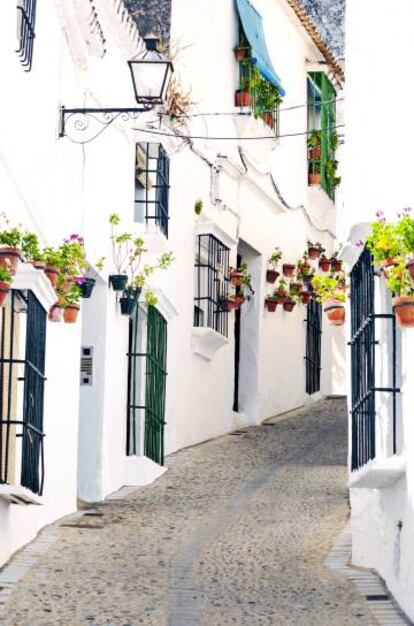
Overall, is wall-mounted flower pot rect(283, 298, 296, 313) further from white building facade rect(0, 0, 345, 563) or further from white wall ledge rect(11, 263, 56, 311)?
white wall ledge rect(11, 263, 56, 311)

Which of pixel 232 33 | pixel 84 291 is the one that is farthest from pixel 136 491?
pixel 232 33

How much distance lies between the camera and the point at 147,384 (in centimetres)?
1572

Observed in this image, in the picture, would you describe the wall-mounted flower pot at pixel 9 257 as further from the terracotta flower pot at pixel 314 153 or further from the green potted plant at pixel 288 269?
the terracotta flower pot at pixel 314 153

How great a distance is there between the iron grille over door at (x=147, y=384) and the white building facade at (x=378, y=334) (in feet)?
14.5

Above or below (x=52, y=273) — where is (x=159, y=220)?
above

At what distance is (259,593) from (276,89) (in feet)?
41.5

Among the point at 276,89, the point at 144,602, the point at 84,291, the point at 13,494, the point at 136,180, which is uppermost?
the point at 276,89

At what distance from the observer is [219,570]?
1017 cm

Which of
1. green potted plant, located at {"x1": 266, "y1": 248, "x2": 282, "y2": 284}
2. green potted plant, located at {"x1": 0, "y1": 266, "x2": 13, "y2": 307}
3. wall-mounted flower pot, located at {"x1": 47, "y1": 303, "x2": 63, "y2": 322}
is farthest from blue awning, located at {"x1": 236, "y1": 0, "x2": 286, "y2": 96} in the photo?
green potted plant, located at {"x1": 0, "y1": 266, "x2": 13, "y2": 307}

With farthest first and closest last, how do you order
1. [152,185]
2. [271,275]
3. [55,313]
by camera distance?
[271,275] < [152,185] < [55,313]

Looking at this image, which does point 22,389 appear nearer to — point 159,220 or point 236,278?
point 159,220

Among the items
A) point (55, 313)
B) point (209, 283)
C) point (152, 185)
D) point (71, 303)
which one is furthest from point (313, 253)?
point (55, 313)

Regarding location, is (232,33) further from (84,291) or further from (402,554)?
(402,554)

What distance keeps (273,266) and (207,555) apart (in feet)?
38.3
